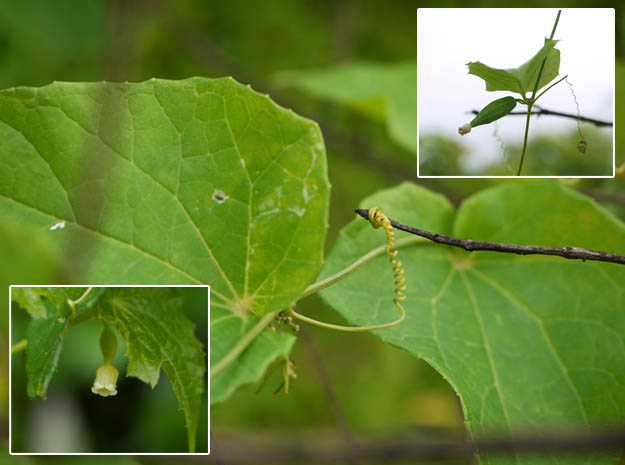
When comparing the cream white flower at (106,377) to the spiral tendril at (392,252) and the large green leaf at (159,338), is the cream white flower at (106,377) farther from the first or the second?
the spiral tendril at (392,252)

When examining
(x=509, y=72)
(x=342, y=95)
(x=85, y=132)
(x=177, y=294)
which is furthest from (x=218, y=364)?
(x=342, y=95)

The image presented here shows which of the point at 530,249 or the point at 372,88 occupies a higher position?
the point at 372,88

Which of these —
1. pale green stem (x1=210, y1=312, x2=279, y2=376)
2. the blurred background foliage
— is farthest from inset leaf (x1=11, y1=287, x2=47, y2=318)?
the blurred background foliage

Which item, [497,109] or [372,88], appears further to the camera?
[372,88]

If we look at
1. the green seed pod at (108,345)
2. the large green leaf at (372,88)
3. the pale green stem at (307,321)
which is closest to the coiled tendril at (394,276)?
the pale green stem at (307,321)

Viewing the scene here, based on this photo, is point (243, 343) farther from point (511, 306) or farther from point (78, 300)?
point (511, 306)

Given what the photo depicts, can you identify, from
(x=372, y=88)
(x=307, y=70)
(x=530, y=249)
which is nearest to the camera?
(x=530, y=249)

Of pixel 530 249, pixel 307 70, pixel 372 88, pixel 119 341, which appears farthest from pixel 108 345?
pixel 307 70

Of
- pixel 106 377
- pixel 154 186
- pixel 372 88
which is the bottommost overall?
pixel 106 377
